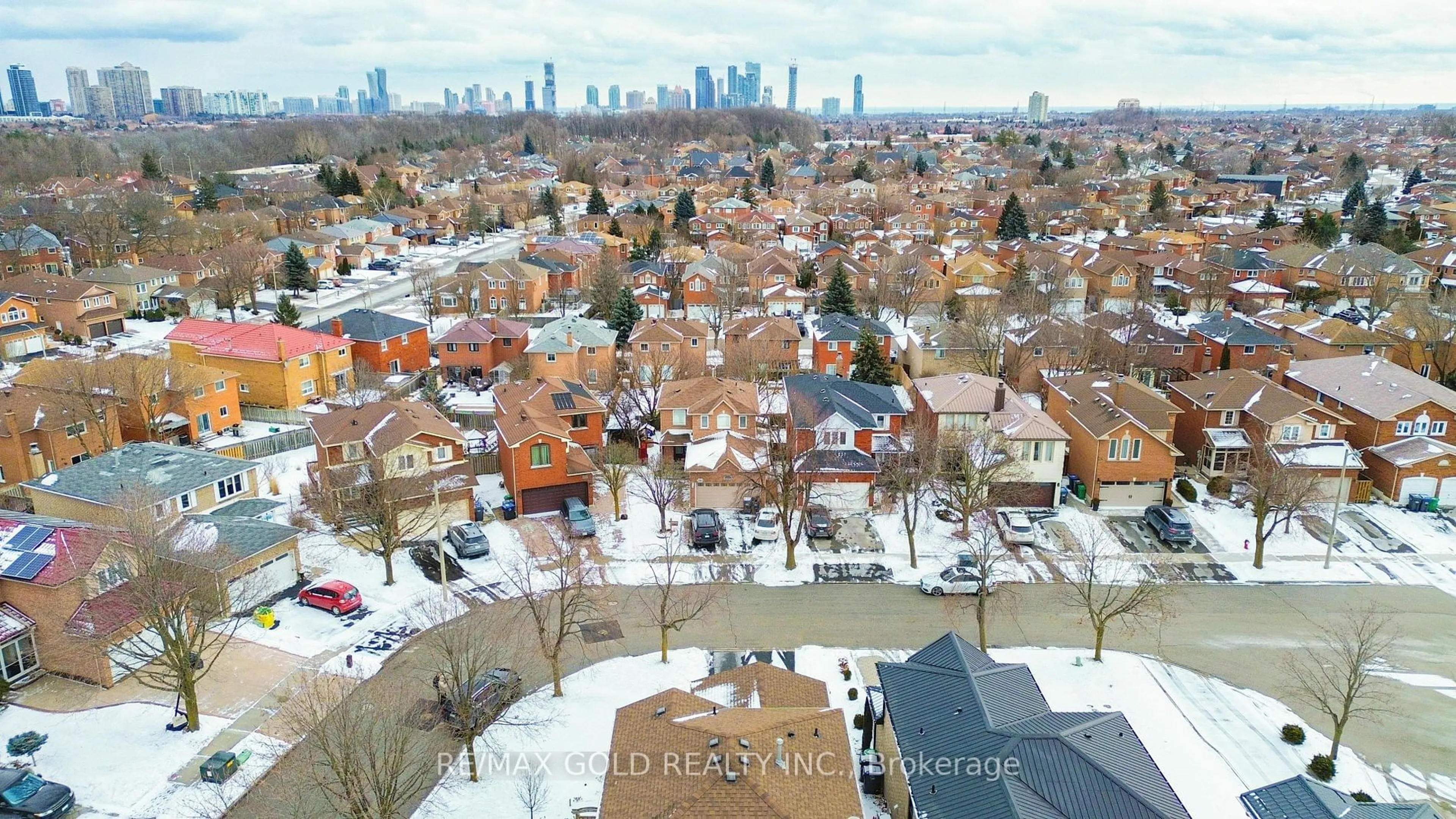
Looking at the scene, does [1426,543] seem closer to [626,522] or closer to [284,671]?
[626,522]

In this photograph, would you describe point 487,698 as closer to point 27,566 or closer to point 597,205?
point 27,566

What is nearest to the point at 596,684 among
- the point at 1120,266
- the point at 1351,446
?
the point at 1351,446

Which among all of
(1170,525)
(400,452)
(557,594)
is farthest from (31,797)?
(1170,525)

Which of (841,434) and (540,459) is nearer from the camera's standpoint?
(540,459)

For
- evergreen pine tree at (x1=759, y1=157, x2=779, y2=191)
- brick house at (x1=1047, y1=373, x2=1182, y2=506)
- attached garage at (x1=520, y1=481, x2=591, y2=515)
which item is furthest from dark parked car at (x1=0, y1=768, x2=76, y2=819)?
evergreen pine tree at (x1=759, y1=157, x2=779, y2=191)

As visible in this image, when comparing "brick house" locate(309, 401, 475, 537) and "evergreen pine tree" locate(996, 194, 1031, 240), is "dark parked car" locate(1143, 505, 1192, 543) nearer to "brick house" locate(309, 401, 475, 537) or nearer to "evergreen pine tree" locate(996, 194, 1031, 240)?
"brick house" locate(309, 401, 475, 537)
